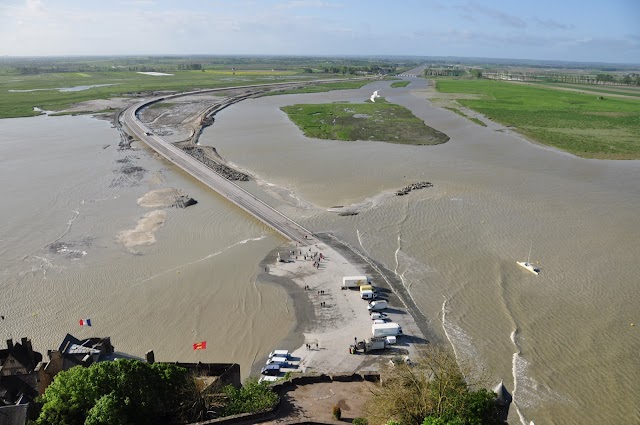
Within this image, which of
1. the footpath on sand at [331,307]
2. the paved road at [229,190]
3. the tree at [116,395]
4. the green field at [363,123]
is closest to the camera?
the tree at [116,395]

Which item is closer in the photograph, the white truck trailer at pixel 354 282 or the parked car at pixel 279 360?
the parked car at pixel 279 360

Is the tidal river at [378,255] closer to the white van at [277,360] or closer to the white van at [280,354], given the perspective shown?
the white van at [280,354]

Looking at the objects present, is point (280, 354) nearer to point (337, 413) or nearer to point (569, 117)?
point (337, 413)

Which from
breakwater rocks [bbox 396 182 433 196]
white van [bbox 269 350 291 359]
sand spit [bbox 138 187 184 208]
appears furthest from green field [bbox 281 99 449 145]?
white van [bbox 269 350 291 359]

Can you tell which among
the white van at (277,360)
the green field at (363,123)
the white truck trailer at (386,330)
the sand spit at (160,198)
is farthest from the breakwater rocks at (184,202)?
the green field at (363,123)

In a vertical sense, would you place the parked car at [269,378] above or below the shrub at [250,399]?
below

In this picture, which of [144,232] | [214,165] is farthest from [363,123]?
[144,232]

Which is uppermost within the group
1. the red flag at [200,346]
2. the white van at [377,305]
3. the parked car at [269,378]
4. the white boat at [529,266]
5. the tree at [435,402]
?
the tree at [435,402]
